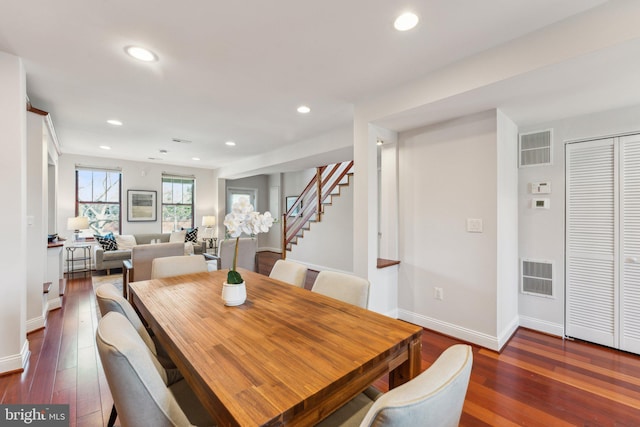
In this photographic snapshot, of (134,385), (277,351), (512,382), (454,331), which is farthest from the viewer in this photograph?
(454,331)

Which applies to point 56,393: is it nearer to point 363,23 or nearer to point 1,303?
point 1,303

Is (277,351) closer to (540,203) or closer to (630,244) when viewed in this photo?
(540,203)

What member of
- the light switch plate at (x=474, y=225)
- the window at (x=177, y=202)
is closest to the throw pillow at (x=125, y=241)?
the window at (x=177, y=202)

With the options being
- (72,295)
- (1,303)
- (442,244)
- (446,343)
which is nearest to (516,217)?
(442,244)

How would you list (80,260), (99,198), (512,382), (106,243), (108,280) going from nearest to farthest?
(512,382), (108,280), (106,243), (80,260), (99,198)

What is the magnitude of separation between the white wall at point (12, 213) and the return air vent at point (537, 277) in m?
4.77

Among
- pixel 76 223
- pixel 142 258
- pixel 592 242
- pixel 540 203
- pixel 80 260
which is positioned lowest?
pixel 80 260

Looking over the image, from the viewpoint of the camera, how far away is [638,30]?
150 cm

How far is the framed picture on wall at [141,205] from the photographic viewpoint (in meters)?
6.41

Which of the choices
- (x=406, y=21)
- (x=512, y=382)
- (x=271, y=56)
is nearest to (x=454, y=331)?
(x=512, y=382)

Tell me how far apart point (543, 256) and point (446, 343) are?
56.6 inches

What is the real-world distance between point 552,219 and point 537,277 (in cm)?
65

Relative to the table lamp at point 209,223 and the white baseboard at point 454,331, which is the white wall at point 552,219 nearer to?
the white baseboard at point 454,331

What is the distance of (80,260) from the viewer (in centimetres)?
575
